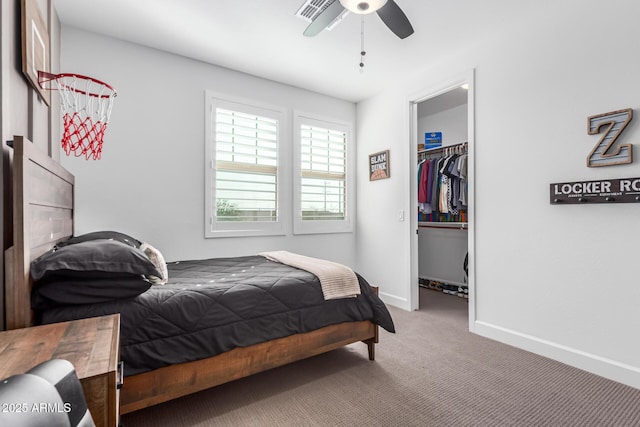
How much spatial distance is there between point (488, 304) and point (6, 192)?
3352 mm

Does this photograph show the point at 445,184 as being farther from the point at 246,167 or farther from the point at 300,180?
the point at 246,167

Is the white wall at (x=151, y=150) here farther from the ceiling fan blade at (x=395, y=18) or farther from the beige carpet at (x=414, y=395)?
the ceiling fan blade at (x=395, y=18)

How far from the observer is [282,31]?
2699 millimetres

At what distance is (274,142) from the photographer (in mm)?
3674

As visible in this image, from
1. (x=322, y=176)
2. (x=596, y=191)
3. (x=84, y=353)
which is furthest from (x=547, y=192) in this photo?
(x=84, y=353)

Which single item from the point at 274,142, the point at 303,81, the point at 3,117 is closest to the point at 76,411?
the point at 3,117

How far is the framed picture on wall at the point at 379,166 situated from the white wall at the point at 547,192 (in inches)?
38.1

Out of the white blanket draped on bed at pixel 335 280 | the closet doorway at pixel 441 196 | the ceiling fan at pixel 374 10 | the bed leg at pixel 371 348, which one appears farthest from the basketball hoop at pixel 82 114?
the closet doorway at pixel 441 196

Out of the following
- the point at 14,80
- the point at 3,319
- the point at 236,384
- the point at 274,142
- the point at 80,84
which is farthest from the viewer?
the point at 274,142

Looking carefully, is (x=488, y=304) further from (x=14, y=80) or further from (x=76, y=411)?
(x=14, y=80)

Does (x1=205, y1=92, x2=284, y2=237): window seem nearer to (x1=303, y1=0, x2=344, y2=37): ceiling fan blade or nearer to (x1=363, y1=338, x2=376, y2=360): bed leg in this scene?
(x1=303, y1=0, x2=344, y2=37): ceiling fan blade

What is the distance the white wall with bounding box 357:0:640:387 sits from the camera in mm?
2062

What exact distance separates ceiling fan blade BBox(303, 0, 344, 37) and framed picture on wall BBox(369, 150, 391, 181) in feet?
6.44

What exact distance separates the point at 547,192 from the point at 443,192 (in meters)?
1.53
